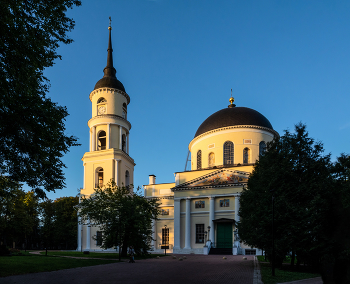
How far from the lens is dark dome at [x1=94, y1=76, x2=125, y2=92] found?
160 ft

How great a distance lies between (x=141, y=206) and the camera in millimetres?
32281

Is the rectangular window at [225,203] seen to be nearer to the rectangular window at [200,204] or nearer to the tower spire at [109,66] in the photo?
the rectangular window at [200,204]

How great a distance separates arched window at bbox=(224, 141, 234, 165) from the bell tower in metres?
13.4

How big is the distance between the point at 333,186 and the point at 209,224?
22436 mm

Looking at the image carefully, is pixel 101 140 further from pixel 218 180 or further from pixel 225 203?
pixel 225 203

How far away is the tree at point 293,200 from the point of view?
20.0m

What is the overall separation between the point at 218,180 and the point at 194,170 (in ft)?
15.6

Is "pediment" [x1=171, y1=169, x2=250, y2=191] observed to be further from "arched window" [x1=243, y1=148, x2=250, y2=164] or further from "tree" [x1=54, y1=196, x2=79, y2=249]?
"tree" [x1=54, y1=196, x2=79, y2=249]

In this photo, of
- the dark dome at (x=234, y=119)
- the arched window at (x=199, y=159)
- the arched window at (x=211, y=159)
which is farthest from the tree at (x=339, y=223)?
the arched window at (x=199, y=159)

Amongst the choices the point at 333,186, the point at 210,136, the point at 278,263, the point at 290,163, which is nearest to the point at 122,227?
the point at 278,263

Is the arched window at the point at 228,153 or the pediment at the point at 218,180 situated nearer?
the pediment at the point at 218,180

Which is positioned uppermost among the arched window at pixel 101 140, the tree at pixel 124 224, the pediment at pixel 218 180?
the arched window at pixel 101 140

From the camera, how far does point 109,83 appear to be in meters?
48.8

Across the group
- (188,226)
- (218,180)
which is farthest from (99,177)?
(218,180)
